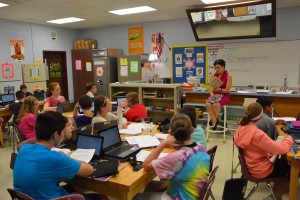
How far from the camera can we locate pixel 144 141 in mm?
2602

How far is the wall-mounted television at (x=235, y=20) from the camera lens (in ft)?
17.2

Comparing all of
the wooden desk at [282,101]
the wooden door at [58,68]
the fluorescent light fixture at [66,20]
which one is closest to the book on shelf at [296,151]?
the wooden desk at [282,101]

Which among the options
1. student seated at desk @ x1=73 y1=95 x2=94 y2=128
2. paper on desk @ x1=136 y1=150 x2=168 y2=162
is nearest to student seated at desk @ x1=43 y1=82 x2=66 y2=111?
student seated at desk @ x1=73 y1=95 x2=94 y2=128

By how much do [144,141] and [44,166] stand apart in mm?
1177

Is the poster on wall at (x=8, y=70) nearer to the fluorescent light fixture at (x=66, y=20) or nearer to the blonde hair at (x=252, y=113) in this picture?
the fluorescent light fixture at (x=66, y=20)

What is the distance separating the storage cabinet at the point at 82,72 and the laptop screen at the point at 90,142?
6.05 metres

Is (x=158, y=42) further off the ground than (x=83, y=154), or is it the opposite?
(x=158, y=42)

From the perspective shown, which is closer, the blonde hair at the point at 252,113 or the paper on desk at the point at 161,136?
the blonde hair at the point at 252,113

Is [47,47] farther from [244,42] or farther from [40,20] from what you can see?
[244,42]

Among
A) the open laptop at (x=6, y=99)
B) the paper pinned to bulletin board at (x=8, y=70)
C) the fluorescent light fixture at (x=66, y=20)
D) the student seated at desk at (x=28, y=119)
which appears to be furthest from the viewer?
the fluorescent light fixture at (x=66, y=20)

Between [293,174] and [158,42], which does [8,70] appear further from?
[293,174]

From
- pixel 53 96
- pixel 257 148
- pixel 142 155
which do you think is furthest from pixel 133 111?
pixel 257 148

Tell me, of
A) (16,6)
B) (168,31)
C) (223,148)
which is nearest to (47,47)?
(16,6)

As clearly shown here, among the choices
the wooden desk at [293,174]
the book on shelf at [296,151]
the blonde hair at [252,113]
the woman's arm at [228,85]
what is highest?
the woman's arm at [228,85]
